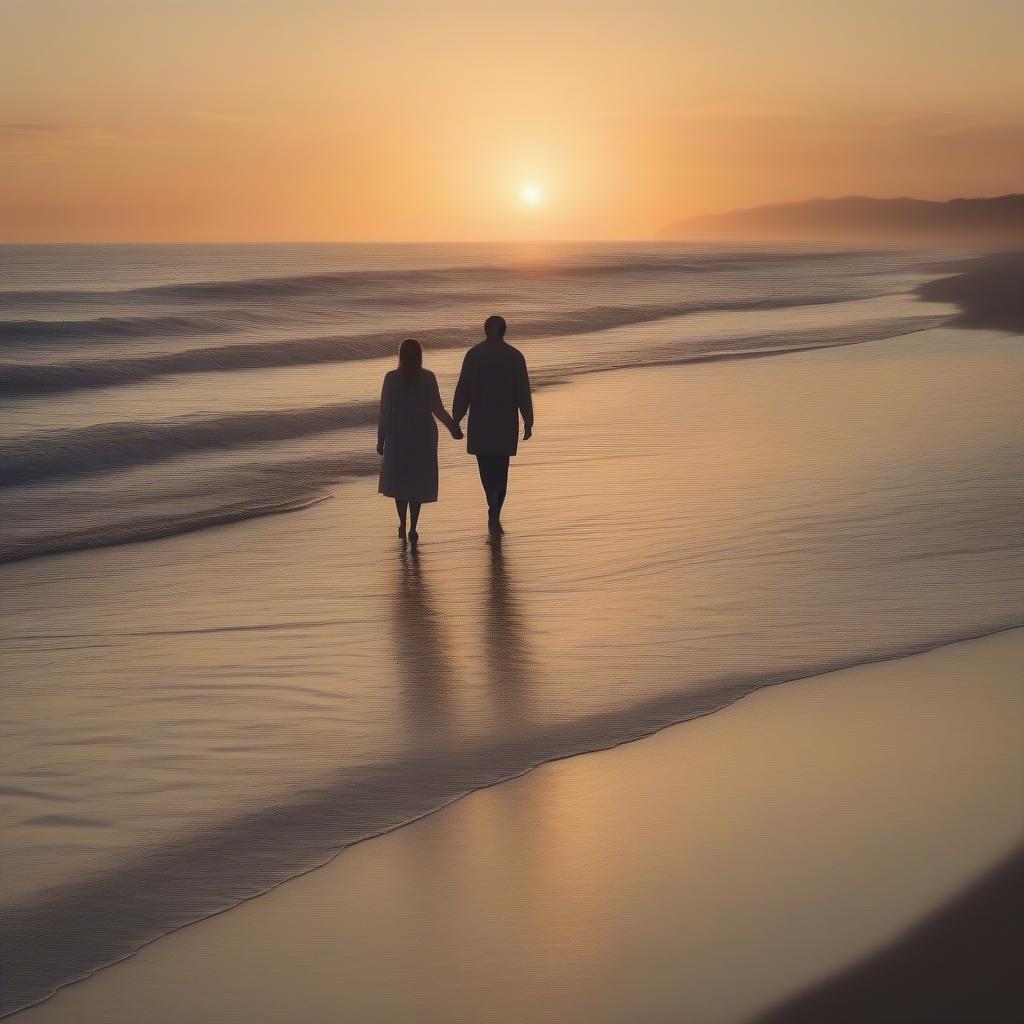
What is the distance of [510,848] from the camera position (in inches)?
192

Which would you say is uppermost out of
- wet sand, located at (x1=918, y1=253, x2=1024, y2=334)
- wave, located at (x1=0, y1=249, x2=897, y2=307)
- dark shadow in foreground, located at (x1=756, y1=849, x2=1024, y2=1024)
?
wave, located at (x1=0, y1=249, x2=897, y2=307)

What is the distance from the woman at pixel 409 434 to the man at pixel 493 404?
0.89 feet

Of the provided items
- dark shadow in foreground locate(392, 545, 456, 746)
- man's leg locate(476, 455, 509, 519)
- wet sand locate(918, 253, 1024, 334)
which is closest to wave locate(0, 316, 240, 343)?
wet sand locate(918, 253, 1024, 334)

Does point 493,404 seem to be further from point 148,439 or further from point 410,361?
point 148,439

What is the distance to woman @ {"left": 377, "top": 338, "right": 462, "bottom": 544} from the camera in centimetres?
1064

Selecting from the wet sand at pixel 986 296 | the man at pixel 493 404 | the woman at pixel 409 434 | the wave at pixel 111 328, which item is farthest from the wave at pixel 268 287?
the woman at pixel 409 434

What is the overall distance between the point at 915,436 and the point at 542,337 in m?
23.9

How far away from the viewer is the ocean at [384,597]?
5242mm

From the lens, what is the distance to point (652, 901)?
A: 14.5ft

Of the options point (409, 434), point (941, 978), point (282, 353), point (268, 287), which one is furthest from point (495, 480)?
point (268, 287)

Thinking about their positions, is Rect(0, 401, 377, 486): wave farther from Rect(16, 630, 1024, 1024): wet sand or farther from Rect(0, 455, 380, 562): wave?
Rect(16, 630, 1024, 1024): wet sand

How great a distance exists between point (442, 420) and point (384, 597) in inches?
90.6

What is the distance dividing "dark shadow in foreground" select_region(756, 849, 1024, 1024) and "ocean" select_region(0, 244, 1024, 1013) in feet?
6.18

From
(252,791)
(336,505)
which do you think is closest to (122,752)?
(252,791)
